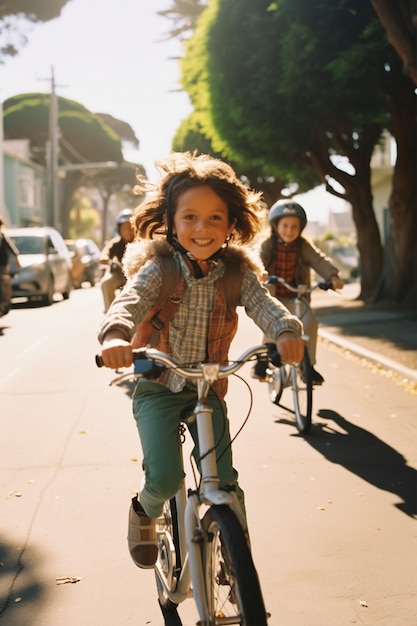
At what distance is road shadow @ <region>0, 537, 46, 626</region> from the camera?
374cm

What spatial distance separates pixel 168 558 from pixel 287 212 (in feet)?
15.6

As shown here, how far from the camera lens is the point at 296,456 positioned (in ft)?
21.5

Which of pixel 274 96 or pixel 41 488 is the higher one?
pixel 274 96

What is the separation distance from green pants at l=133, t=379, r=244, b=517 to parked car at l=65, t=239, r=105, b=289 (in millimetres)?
26836

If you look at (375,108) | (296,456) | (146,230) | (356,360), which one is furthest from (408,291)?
(146,230)

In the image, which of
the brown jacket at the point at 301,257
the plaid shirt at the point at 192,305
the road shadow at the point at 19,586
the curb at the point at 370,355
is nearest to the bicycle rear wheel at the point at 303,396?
the brown jacket at the point at 301,257

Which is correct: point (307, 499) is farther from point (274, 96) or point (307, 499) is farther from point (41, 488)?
point (274, 96)

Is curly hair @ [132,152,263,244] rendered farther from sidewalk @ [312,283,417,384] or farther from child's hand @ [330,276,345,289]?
sidewalk @ [312,283,417,384]

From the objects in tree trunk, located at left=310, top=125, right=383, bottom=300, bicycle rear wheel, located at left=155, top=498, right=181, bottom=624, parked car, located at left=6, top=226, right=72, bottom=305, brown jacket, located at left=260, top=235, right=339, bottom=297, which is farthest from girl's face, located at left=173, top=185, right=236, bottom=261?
tree trunk, located at left=310, top=125, right=383, bottom=300

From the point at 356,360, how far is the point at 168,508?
8.80m

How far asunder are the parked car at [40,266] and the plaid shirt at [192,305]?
705 inches

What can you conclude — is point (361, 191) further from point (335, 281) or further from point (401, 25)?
point (335, 281)

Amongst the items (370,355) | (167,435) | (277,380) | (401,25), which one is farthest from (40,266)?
(167,435)

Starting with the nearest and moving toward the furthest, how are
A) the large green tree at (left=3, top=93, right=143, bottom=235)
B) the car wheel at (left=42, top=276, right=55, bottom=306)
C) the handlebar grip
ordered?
the handlebar grip, the car wheel at (left=42, top=276, right=55, bottom=306), the large green tree at (left=3, top=93, right=143, bottom=235)
